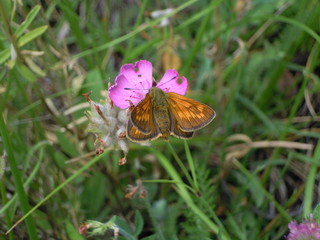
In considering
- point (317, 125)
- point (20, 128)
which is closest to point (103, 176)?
point (20, 128)

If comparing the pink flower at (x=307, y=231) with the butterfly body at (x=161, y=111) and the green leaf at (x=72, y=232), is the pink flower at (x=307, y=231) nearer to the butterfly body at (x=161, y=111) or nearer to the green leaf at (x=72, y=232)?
the butterfly body at (x=161, y=111)

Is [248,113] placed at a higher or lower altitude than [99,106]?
lower

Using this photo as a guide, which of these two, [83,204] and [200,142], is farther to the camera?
[200,142]

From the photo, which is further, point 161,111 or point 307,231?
point 161,111

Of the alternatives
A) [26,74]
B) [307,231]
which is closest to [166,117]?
[307,231]

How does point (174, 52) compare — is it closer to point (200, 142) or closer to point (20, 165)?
point (200, 142)

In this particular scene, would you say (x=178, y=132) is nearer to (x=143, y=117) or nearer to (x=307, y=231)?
(x=143, y=117)

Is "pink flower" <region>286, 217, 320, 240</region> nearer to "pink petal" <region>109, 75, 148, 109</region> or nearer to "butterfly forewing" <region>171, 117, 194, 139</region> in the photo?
"butterfly forewing" <region>171, 117, 194, 139</region>
